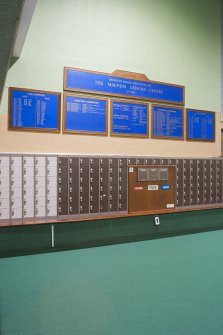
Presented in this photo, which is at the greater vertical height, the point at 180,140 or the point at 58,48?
the point at 58,48

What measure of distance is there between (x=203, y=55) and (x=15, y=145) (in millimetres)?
3509

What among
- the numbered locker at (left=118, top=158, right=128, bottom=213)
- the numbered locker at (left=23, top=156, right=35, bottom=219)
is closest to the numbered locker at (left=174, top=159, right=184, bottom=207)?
the numbered locker at (left=118, top=158, right=128, bottom=213)

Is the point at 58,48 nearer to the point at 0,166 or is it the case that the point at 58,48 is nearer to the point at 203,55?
the point at 0,166

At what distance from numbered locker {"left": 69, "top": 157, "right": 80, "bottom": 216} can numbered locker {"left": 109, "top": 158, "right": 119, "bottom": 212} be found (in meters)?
0.47

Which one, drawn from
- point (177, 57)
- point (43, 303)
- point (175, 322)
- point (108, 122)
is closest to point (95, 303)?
point (43, 303)

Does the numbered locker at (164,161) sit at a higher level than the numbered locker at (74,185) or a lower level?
higher

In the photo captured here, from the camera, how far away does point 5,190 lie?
3242 millimetres

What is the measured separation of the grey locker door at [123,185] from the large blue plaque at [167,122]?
85cm

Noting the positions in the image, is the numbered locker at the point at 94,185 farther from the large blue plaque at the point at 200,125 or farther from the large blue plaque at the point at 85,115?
the large blue plaque at the point at 200,125

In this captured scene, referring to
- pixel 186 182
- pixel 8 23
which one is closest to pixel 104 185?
pixel 186 182

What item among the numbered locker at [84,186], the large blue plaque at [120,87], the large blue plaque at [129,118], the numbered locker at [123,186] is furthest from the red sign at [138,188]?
the large blue plaque at [120,87]

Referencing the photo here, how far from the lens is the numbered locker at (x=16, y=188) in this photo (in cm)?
328

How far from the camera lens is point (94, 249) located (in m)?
3.60

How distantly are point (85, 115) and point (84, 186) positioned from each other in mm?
1008
